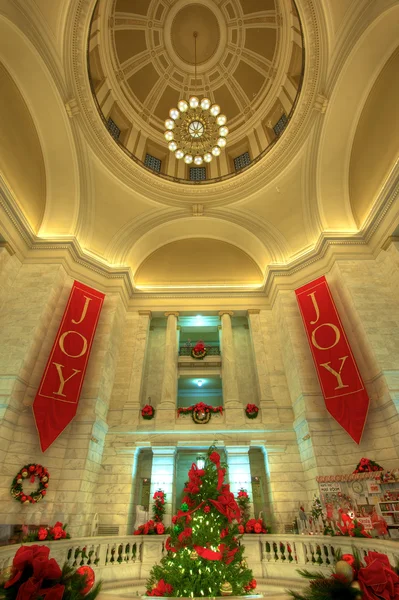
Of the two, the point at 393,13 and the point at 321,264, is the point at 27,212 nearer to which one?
the point at 321,264

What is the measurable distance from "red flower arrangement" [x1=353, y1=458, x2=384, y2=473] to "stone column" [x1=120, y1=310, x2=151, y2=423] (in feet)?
29.1

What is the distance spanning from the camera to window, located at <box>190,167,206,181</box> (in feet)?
61.4

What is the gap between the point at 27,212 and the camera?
1378 centimetres

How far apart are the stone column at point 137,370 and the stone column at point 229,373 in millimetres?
4165

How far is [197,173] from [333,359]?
13.7 m

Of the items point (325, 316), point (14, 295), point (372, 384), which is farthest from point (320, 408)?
point (14, 295)

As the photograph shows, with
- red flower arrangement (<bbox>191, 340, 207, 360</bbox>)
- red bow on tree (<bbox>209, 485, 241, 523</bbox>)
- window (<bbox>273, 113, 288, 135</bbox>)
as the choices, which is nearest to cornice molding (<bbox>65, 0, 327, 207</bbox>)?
window (<bbox>273, 113, 288, 135</bbox>)

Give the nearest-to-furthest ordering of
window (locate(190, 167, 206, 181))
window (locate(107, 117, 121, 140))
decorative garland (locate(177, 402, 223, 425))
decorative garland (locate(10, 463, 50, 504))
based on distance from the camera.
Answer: decorative garland (locate(10, 463, 50, 504)) < decorative garland (locate(177, 402, 223, 425)) < window (locate(107, 117, 121, 140)) < window (locate(190, 167, 206, 181))

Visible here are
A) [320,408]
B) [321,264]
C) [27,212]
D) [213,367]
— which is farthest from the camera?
[213,367]

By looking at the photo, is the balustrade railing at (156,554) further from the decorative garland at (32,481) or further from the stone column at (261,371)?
the stone column at (261,371)

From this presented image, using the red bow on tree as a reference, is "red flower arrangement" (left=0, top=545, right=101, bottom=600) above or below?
below

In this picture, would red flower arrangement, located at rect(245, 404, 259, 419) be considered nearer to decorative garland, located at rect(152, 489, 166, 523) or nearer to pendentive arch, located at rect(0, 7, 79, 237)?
decorative garland, located at rect(152, 489, 166, 523)

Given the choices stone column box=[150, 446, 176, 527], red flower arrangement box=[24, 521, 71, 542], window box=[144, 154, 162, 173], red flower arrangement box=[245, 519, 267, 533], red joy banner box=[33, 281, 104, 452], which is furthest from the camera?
window box=[144, 154, 162, 173]

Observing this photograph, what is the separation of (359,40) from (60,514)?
2012cm
